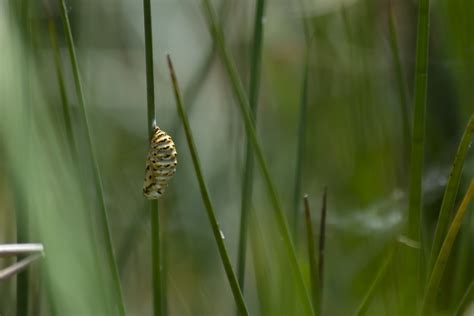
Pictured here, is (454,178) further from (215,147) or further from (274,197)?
(215,147)

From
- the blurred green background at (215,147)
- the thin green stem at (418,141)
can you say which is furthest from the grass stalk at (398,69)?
the thin green stem at (418,141)

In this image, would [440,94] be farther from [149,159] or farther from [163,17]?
[149,159]

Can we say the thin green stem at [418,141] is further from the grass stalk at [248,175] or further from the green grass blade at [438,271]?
the grass stalk at [248,175]

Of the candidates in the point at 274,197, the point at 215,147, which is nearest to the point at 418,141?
the point at 274,197

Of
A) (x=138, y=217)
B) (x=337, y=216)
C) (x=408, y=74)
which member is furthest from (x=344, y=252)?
(x=408, y=74)

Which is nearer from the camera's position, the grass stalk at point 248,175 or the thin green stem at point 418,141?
the thin green stem at point 418,141

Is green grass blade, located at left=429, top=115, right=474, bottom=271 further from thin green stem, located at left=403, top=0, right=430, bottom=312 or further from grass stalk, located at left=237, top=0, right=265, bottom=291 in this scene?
grass stalk, located at left=237, top=0, right=265, bottom=291

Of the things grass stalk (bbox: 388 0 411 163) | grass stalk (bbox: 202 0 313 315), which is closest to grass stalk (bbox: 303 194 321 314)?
grass stalk (bbox: 202 0 313 315)
